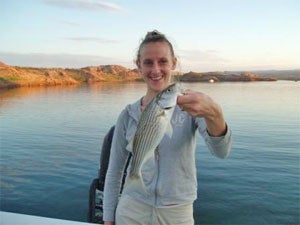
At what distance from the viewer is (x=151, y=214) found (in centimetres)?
284

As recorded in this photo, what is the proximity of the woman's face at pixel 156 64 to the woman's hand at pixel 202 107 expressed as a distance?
42 cm

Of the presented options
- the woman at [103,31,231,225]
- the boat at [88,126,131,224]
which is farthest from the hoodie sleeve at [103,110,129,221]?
the boat at [88,126,131,224]

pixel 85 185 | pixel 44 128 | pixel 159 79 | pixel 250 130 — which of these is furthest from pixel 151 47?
pixel 44 128

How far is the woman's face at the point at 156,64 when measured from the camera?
2.88 metres

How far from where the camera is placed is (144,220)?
2850 mm

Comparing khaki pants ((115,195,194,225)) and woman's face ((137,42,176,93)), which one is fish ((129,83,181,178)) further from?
woman's face ((137,42,176,93))

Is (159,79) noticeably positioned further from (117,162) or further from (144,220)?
(144,220)

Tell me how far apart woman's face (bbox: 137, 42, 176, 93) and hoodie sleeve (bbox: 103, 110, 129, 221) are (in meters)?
0.36

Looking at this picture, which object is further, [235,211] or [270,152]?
[270,152]

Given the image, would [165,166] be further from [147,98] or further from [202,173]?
[202,173]

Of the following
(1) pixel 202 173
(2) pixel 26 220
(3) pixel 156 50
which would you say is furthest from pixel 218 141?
(1) pixel 202 173

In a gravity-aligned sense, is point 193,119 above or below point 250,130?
above

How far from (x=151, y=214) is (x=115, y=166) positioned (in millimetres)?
500

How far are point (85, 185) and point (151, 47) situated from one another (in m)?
10.3
